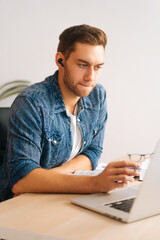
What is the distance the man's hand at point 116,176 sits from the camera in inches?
39.3

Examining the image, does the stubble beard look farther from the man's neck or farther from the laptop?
the laptop

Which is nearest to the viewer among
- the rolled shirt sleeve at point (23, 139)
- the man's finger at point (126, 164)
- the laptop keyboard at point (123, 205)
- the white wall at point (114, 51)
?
the laptop keyboard at point (123, 205)

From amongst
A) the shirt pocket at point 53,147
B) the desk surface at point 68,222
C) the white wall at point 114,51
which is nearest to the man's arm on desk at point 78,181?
the desk surface at point 68,222

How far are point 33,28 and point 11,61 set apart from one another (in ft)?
1.16

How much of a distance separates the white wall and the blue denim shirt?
1.24 metres

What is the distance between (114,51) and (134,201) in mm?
2417

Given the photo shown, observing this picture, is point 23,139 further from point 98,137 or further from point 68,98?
point 98,137

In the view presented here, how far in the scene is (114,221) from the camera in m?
0.81

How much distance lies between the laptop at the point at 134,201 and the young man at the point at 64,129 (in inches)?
2.2

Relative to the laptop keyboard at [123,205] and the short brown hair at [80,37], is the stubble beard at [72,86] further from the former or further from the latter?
the laptop keyboard at [123,205]

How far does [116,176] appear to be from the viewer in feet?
3.32

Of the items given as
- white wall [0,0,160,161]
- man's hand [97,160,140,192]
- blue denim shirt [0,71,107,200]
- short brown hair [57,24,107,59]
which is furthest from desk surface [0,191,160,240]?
white wall [0,0,160,161]

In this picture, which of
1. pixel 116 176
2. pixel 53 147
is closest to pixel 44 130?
pixel 53 147

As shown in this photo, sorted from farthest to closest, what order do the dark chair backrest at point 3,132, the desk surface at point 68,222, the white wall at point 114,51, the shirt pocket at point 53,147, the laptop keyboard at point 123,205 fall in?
the white wall at point 114,51
the dark chair backrest at point 3,132
the shirt pocket at point 53,147
the laptop keyboard at point 123,205
the desk surface at point 68,222
